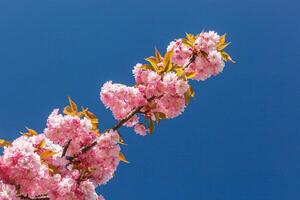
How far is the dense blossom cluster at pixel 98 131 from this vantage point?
196 inches

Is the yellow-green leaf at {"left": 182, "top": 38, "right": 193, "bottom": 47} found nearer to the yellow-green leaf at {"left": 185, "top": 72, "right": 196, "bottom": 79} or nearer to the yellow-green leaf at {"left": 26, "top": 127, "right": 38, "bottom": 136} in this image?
the yellow-green leaf at {"left": 185, "top": 72, "right": 196, "bottom": 79}

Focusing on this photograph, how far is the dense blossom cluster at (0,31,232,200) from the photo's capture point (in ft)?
16.3

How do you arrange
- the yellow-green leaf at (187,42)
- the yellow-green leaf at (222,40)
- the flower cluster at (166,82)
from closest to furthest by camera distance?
1. the flower cluster at (166,82)
2. the yellow-green leaf at (187,42)
3. the yellow-green leaf at (222,40)

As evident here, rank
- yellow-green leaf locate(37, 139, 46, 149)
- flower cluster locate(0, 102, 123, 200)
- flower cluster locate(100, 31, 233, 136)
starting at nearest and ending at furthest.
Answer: flower cluster locate(0, 102, 123, 200) < yellow-green leaf locate(37, 139, 46, 149) < flower cluster locate(100, 31, 233, 136)

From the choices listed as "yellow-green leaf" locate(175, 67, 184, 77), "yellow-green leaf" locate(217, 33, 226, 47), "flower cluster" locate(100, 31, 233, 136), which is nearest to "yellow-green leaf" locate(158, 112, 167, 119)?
"flower cluster" locate(100, 31, 233, 136)

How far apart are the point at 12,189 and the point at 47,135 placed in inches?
51.7

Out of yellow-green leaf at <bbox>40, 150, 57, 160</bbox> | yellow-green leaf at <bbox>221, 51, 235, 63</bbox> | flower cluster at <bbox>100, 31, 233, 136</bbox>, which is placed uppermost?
yellow-green leaf at <bbox>221, 51, 235, 63</bbox>

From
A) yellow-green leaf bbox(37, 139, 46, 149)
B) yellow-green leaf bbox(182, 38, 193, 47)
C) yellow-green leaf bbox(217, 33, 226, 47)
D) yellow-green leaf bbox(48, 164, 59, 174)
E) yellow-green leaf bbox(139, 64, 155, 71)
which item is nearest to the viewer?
yellow-green leaf bbox(48, 164, 59, 174)

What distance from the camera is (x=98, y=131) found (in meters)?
6.17

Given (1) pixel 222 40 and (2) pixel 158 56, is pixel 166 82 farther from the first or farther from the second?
(1) pixel 222 40

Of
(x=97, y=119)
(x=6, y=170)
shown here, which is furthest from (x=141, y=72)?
(x=6, y=170)

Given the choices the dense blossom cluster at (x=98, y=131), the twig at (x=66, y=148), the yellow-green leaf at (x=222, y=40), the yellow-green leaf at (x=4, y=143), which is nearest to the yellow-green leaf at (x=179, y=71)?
the dense blossom cluster at (x=98, y=131)

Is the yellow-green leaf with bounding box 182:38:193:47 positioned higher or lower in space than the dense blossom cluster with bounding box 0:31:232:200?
higher

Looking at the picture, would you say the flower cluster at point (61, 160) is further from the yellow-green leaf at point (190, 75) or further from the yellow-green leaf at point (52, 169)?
the yellow-green leaf at point (190, 75)
